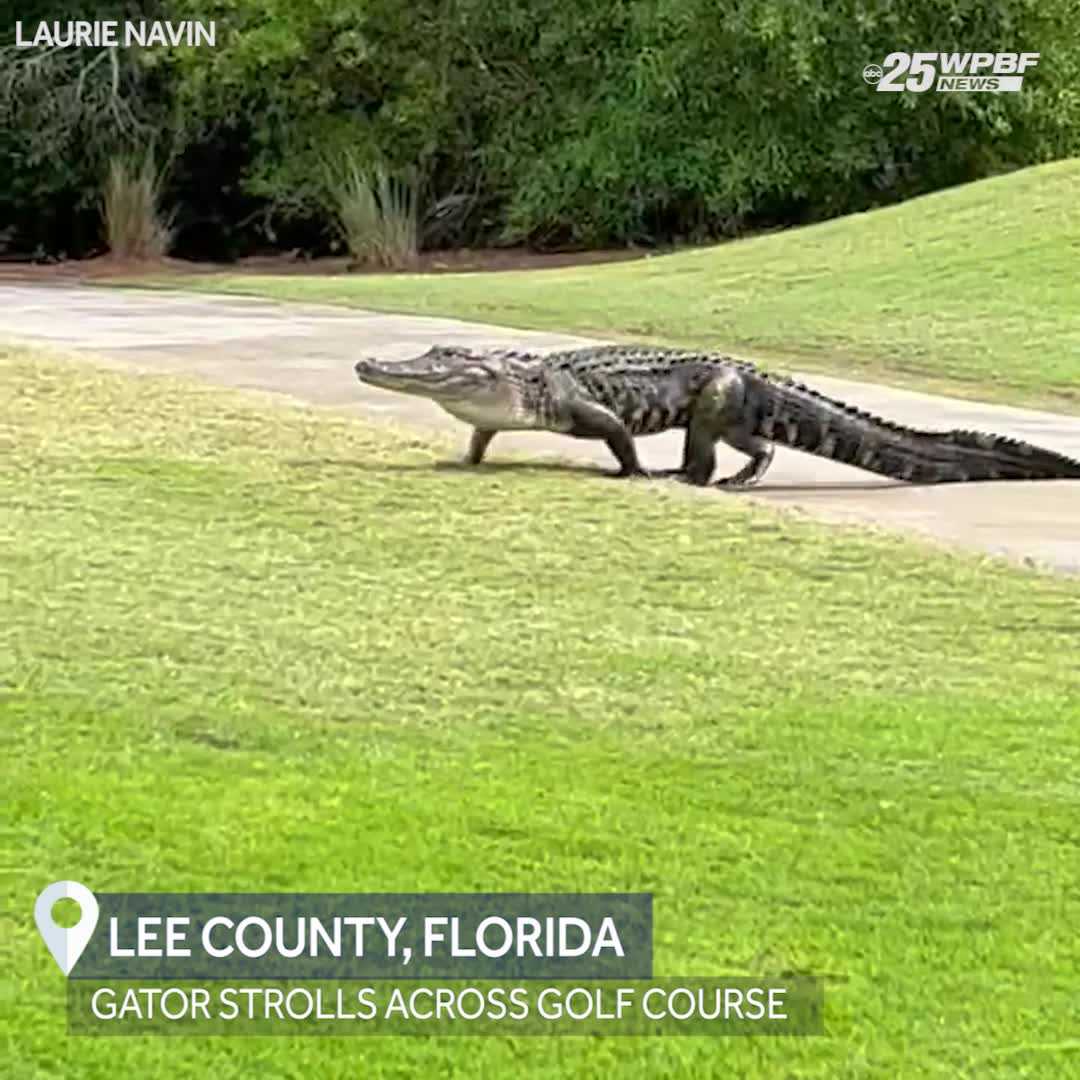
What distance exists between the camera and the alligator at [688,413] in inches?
307

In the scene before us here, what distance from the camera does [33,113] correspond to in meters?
24.8

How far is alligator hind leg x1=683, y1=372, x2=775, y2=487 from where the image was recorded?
789 centimetres

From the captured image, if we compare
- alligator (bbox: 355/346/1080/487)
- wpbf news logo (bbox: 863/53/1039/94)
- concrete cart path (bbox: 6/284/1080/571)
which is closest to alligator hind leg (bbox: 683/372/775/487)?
alligator (bbox: 355/346/1080/487)

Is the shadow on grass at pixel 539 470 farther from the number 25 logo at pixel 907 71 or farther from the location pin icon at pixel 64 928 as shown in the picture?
the number 25 logo at pixel 907 71

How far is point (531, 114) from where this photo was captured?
79.3ft

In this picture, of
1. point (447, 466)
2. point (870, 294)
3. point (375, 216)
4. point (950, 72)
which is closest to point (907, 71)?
point (950, 72)

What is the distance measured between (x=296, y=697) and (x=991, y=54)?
61.1ft

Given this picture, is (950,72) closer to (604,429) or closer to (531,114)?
(531,114)

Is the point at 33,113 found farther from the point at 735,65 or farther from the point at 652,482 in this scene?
the point at 652,482

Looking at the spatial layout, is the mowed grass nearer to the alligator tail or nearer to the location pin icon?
the location pin icon

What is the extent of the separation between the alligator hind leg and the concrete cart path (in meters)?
0.11

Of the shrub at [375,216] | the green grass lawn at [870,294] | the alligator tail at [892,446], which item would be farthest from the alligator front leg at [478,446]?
the shrub at [375,216]
